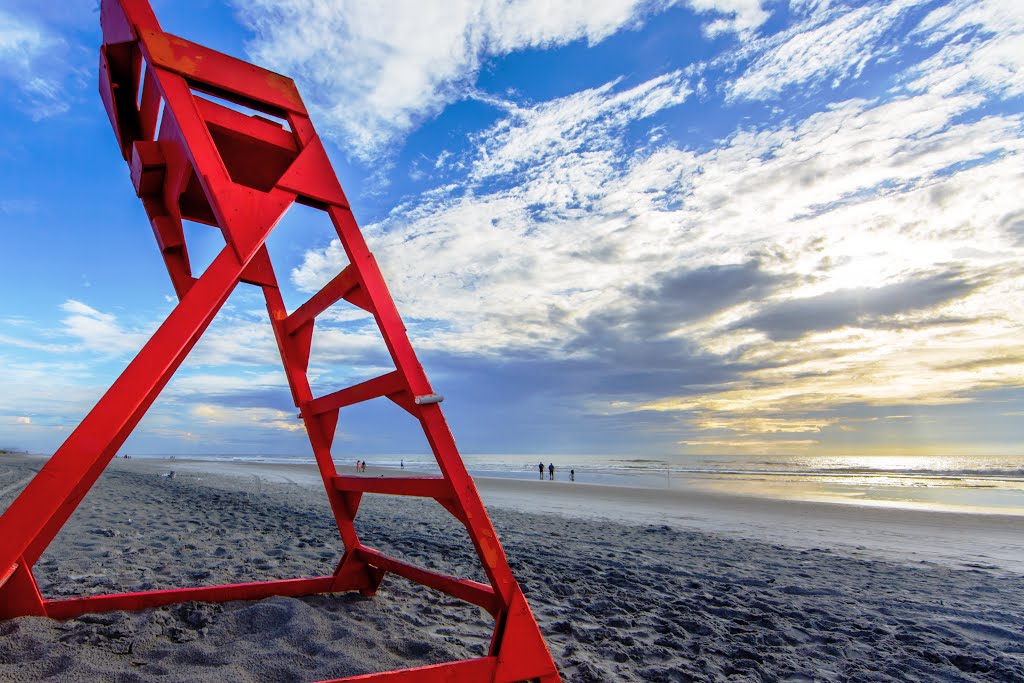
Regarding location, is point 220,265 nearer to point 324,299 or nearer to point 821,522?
point 324,299

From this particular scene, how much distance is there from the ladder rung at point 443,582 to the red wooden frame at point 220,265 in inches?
0.4

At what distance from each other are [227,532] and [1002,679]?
8.39 meters

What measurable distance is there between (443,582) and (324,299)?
62.8 inches

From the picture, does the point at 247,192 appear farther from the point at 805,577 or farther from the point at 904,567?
the point at 904,567

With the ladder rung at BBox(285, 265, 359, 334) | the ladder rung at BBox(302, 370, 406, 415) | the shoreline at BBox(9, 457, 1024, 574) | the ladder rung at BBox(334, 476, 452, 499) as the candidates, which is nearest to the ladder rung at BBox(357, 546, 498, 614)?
the ladder rung at BBox(334, 476, 452, 499)

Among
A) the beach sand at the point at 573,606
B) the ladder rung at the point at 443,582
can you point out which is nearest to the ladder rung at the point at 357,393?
the ladder rung at the point at 443,582

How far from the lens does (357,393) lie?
8.82ft

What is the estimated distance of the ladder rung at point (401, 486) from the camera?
89.7 inches

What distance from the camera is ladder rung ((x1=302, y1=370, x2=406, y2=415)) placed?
7.74 ft

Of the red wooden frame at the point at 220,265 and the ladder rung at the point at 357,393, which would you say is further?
the ladder rung at the point at 357,393

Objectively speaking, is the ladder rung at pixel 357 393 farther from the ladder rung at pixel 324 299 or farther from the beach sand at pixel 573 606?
the beach sand at pixel 573 606

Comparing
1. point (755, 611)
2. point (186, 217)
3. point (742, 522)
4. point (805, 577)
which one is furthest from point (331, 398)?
point (742, 522)

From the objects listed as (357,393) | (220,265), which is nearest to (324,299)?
(357,393)

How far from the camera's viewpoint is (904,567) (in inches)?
285
